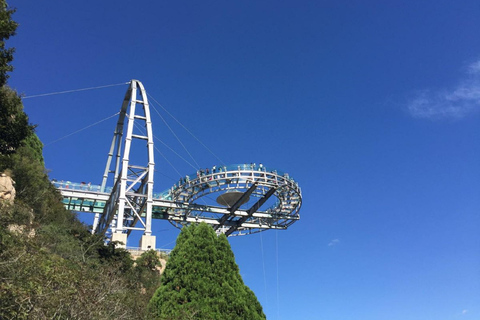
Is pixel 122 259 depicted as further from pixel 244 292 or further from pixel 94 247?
pixel 244 292

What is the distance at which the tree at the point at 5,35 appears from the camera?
611 inches

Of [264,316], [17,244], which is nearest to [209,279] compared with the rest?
[264,316]

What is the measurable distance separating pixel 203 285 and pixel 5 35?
12049 mm

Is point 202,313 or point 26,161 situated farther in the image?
point 26,161

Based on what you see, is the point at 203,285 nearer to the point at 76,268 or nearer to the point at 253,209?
the point at 76,268

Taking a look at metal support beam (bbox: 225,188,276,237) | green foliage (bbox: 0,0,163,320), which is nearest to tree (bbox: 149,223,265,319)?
green foliage (bbox: 0,0,163,320)

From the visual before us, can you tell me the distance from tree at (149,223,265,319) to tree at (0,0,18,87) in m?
9.31

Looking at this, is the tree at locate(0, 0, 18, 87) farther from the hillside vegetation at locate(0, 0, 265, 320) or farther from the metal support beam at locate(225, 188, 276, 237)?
the metal support beam at locate(225, 188, 276, 237)

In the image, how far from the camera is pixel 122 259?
25828 mm

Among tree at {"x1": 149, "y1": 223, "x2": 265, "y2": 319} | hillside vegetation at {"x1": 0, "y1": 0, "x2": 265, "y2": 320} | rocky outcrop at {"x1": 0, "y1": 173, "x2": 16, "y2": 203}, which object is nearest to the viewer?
hillside vegetation at {"x1": 0, "y1": 0, "x2": 265, "y2": 320}

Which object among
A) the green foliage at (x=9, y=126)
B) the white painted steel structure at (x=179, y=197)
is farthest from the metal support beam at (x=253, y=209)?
the green foliage at (x=9, y=126)

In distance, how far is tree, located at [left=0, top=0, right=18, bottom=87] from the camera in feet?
50.9

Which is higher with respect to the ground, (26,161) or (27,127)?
(26,161)

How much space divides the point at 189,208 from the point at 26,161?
17.9 metres
